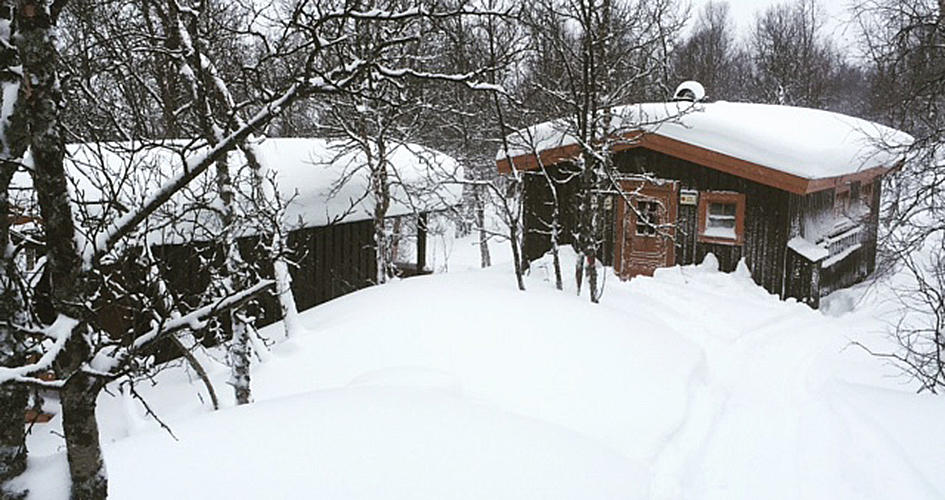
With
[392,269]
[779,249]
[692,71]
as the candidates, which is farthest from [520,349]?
[692,71]

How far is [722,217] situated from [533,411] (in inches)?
349

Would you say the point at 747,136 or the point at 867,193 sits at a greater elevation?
the point at 747,136

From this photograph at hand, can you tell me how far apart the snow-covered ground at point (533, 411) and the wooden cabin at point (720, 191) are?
1467 millimetres

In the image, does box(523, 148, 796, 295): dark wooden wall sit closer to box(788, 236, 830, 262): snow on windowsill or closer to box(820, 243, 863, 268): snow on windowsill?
box(788, 236, 830, 262): snow on windowsill

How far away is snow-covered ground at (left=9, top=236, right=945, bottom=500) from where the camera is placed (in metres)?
4.36

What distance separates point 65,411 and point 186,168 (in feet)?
3.93

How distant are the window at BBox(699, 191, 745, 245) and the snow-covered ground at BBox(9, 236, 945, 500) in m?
1.68

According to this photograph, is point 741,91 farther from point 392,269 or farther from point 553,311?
point 553,311

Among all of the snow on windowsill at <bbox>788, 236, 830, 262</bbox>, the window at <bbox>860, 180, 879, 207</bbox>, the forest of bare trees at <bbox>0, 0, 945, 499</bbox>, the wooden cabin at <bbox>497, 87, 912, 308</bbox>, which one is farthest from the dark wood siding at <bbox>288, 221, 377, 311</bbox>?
the window at <bbox>860, 180, 879, 207</bbox>

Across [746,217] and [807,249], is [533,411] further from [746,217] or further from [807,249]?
[807,249]

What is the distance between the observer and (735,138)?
43.7 feet

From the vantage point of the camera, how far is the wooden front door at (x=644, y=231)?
47.3ft

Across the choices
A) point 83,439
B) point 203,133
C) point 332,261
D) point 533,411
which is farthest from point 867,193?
point 83,439

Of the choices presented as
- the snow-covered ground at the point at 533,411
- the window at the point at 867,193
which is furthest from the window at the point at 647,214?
the window at the point at 867,193
